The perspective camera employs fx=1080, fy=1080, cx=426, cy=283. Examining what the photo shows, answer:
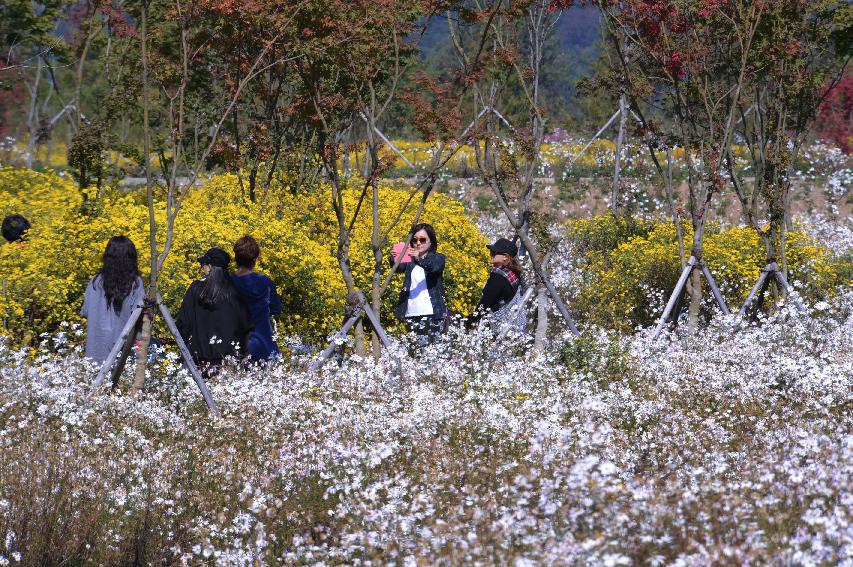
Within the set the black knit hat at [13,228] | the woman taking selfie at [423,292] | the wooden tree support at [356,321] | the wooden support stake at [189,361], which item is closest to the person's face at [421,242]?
the woman taking selfie at [423,292]

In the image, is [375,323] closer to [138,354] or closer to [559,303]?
[559,303]

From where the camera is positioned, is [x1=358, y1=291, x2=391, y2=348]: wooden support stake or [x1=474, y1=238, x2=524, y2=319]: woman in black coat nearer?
[x1=358, y1=291, x2=391, y2=348]: wooden support stake

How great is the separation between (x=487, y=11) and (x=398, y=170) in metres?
22.2

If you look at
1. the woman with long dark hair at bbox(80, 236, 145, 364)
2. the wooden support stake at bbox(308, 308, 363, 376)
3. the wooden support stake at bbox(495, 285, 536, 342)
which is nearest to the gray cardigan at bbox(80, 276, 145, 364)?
the woman with long dark hair at bbox(80, 236, 145, 364)

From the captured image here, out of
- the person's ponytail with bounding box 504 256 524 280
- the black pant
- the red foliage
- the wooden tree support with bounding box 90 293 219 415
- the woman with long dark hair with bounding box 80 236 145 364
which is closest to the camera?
the wooden tree support with bounding box 90 293 219 415

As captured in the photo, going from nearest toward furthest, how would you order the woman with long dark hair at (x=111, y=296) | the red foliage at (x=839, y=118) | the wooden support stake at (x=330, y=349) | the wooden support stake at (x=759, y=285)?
the wooden support stake at (x=330, y=349) → the woman with long dark hair at (x=111, y=296) → the wooden support stake at (x=759, y=285) → the red foliage at (x=839, y=118)

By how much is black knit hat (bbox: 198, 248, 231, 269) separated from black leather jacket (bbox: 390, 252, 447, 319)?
1805 mm

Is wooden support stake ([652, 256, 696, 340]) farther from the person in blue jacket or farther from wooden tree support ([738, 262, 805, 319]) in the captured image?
the person in blue jacket

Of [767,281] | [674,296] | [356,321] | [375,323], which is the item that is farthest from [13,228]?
[767,281]

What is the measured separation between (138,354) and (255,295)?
142 cm

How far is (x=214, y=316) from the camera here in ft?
30.0

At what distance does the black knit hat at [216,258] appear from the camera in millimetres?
9000

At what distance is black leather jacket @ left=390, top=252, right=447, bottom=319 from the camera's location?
396 inches

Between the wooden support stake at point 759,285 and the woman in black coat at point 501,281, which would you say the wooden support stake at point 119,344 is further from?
the wooden support stake at point 759,285
